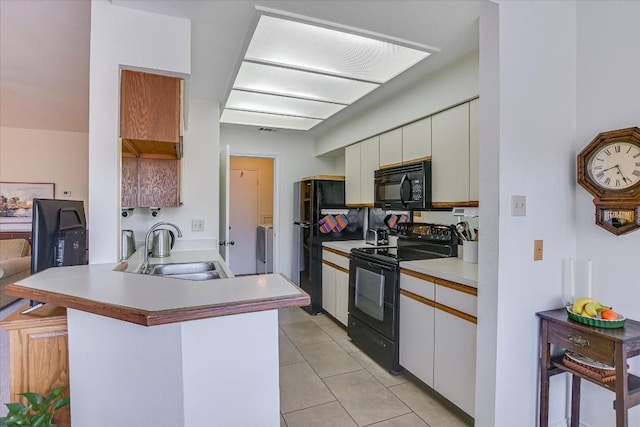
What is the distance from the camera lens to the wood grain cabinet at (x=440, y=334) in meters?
1.98

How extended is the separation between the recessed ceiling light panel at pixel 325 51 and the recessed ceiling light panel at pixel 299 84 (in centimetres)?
13

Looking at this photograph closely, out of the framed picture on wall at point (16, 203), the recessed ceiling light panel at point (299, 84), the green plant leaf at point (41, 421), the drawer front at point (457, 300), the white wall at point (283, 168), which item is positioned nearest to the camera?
the green plant leaf at point (41, 421)

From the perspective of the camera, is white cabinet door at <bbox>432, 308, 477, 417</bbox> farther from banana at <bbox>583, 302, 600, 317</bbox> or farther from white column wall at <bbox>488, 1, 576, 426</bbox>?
banana at <bbox>583, 302, 600, 317</bbox>

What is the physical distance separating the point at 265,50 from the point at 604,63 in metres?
1.92

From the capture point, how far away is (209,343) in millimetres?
1179

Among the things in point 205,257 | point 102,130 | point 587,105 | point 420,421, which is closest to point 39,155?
point 205,257

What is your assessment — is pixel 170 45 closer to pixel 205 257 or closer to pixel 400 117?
pixel 205 257

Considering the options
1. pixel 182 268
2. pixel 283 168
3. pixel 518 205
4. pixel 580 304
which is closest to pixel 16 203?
pixel 283 168

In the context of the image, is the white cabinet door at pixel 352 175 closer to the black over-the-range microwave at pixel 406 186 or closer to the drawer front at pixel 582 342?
the black over-the-range microwave at pixel 406 186

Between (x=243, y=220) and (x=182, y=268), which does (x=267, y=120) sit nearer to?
(x=182, y=268)

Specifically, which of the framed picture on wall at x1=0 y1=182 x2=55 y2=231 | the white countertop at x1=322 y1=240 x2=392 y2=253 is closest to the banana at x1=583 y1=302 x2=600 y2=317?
the white countertop at x1=322 y1=240 x2=392 y2=253

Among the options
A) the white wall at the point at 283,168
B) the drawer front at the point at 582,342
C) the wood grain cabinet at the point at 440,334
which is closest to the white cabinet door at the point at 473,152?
the wood grain cabinet at the point at 440,334

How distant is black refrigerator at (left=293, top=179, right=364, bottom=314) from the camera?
398cm

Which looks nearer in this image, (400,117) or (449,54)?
(449,54)
